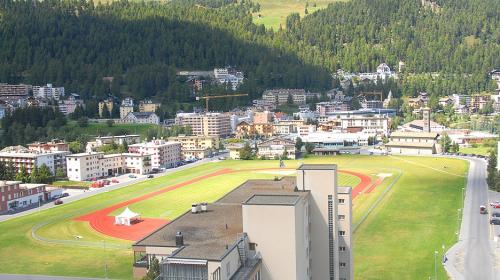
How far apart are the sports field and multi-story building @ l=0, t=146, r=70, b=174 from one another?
11.3 meters

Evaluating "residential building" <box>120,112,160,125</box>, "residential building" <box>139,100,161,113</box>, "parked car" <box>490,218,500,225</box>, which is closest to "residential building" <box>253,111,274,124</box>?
"residential building" <box>120,112,160,125</box>

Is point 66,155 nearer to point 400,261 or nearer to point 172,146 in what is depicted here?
point 172,146

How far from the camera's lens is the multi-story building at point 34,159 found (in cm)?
6531

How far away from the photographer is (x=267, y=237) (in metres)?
20.0

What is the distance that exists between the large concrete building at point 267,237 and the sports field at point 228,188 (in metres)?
6.99

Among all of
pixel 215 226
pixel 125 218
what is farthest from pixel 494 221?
pixel 125 218

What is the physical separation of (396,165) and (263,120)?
40370 mm

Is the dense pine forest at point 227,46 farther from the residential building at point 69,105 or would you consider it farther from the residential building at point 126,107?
the residential building at point 126,107

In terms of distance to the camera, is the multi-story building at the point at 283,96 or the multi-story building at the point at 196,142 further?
the multi-story building at the point at 283,96

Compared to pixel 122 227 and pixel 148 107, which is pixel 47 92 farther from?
pixel 122 227

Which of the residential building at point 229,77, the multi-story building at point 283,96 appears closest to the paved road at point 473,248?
the multi-story building at point 283,96

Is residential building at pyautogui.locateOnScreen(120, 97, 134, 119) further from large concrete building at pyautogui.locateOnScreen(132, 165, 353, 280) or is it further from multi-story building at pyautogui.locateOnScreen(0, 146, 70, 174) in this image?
large concrete building at pyautogui.locateOnScreen(132, 165, 353, 280)

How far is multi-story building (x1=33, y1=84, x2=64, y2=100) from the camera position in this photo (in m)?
119

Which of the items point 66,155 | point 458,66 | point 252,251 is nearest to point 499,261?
point 252,251
